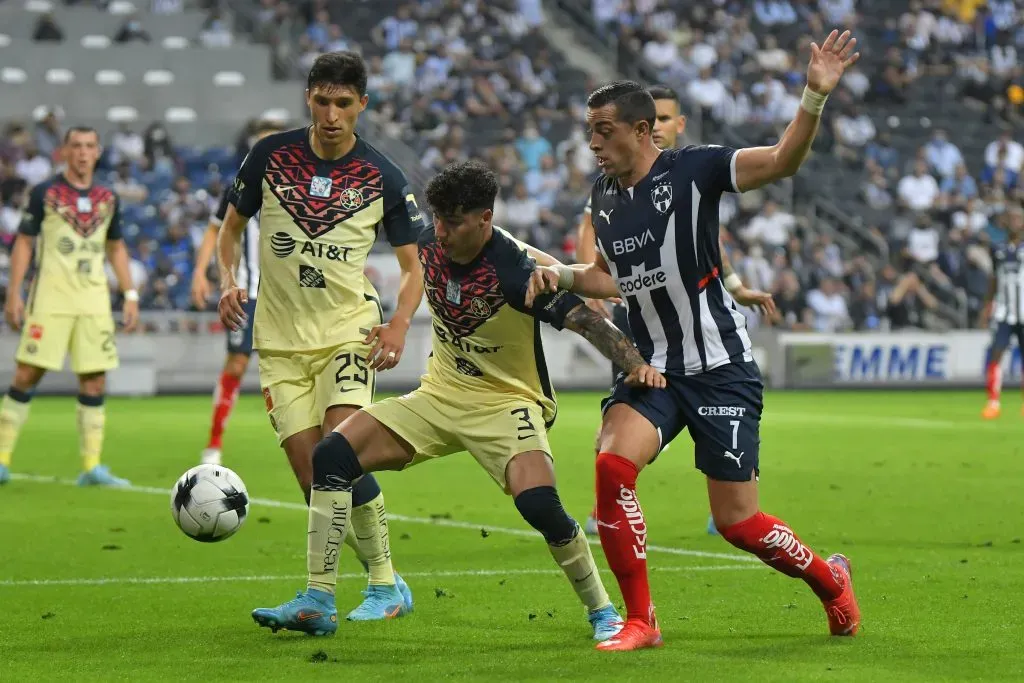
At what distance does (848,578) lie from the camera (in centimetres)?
666

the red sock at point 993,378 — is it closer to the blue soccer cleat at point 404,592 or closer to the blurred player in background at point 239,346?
the blurred player in background at point 239,346

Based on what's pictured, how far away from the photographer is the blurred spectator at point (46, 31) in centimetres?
3138

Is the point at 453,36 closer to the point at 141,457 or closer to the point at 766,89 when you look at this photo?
the point at 766,89

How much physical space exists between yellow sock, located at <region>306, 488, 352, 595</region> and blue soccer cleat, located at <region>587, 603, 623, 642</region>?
1.07 m

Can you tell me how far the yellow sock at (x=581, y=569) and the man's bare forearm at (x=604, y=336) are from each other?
707mm

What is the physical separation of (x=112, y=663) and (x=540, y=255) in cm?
241

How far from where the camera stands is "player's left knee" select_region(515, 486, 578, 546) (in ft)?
21.1

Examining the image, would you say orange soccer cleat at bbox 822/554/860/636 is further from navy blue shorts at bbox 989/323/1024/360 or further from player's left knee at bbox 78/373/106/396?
navy blue shorts at bbox 989/323/1024/360

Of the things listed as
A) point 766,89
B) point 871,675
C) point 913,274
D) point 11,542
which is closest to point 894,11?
point 766,89

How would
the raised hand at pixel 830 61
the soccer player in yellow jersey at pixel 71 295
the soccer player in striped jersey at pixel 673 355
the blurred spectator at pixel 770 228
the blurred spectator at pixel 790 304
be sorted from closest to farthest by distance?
the raised hand at pixel 830 61 → the soccer player in striped jersey at pixel 673 355 → the soccer player in yellow jersey at pixel 71 295 → the blurred spectator at pixel 790 304 → the blurred spectator at pixel 770 228

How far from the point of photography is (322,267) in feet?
24.4

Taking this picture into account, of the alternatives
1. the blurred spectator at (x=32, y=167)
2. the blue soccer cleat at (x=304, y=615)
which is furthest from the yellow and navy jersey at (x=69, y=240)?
the blurred spectator at (x=32, y=167)

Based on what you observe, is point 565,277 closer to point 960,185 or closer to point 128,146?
point 128,146

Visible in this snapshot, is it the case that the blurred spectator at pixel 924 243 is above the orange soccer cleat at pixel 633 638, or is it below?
above
